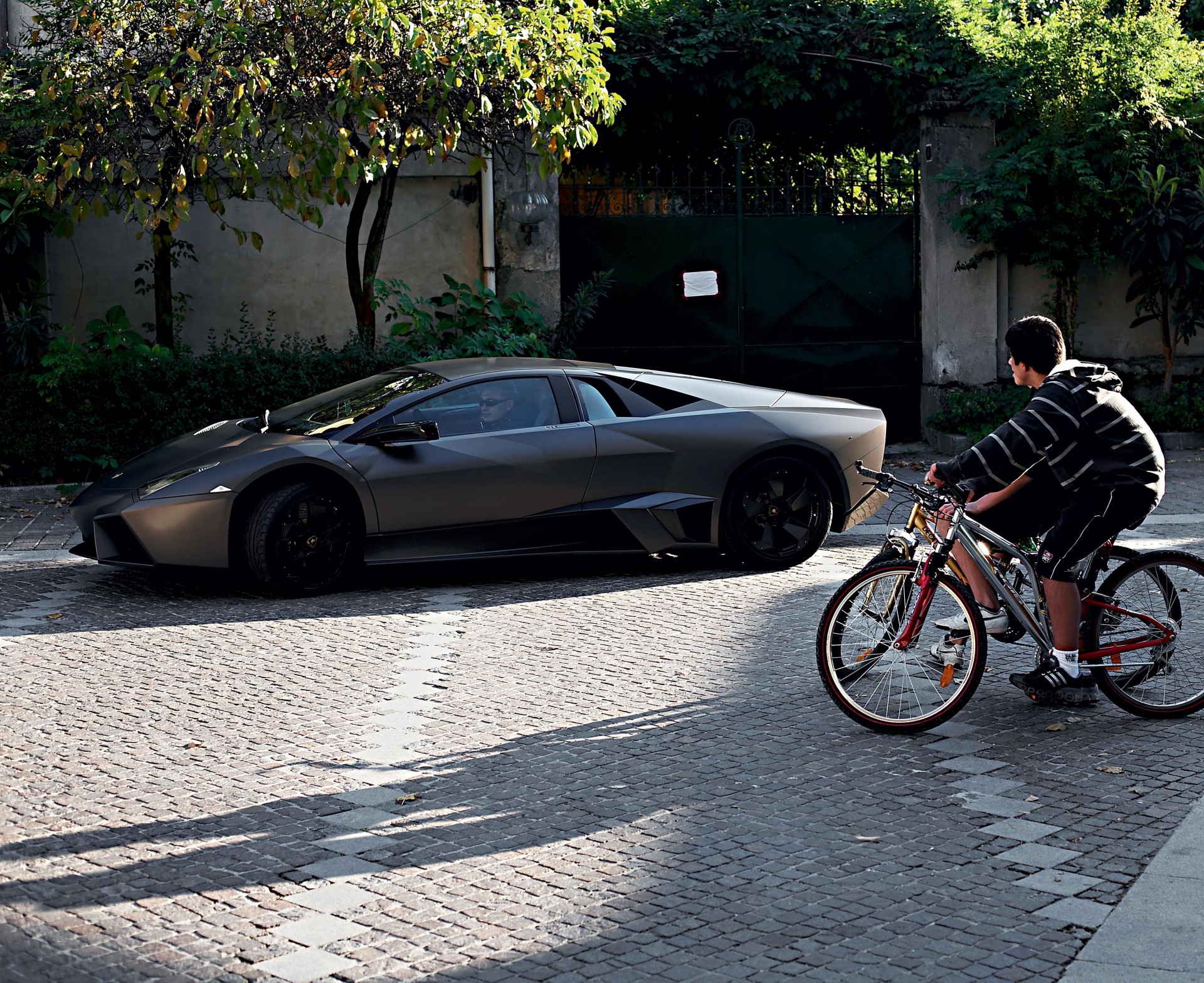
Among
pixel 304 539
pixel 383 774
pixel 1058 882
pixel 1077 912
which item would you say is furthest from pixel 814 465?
pixel 1077 912

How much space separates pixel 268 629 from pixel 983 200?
32.2 ft

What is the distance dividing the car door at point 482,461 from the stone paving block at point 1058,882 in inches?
191

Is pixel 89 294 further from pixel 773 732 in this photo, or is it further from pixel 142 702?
pixel 773 732

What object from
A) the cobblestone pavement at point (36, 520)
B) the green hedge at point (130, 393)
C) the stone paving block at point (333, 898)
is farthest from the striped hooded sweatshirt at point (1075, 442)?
the green hedge at point (130, 393)

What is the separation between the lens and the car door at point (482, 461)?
8.51m

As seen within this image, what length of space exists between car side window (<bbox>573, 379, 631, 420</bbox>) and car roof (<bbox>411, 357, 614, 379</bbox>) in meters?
0.22

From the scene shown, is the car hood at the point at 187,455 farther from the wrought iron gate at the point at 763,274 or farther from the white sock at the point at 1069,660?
the wrought iron gate at the point at 763,274

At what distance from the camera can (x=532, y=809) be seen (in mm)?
4938

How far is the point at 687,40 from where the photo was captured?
1465 cm

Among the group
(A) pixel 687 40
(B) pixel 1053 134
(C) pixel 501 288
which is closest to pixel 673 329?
(C) pixel 501 288

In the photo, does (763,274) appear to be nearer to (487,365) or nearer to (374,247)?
(374,247)

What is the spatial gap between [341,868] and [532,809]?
30.4 inches

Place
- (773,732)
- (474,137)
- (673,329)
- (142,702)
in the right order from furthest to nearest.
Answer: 1. (673,329)
2. (474,137)
3. (142,702)
4. (773,732)

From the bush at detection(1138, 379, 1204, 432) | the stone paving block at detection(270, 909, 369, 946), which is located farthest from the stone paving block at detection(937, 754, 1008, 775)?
the bush at detection(1138, 379, 1204, 432)
